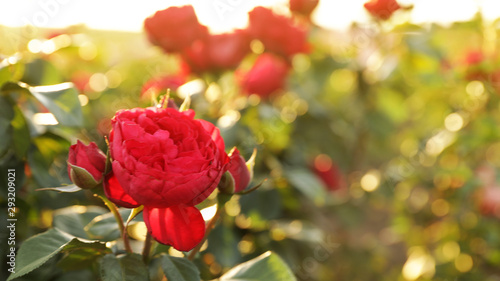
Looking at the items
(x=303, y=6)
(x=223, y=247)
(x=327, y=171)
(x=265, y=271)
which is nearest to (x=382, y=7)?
(x=303, y=6)

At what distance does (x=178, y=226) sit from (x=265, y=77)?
0.66 m

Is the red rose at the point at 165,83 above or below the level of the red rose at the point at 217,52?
below

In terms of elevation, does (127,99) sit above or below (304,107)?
above

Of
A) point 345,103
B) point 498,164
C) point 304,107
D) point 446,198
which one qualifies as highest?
point 304,107

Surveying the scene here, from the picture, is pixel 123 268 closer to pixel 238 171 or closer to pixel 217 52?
pixel 238 171

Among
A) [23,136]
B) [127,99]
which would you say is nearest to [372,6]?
[127,99]

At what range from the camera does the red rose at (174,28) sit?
0.95 meters

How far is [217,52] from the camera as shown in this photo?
3.26ft

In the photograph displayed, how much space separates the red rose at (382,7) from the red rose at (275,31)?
0.23m

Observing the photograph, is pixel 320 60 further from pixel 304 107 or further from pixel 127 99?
pixel 127 99

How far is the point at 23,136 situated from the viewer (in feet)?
2.11

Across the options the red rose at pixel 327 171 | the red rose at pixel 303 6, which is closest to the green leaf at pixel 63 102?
the red rose at pixel 303 6

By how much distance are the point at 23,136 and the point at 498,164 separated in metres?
1.35

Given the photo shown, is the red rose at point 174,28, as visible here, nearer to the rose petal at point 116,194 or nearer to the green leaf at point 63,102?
the green leaf at point 63,102
